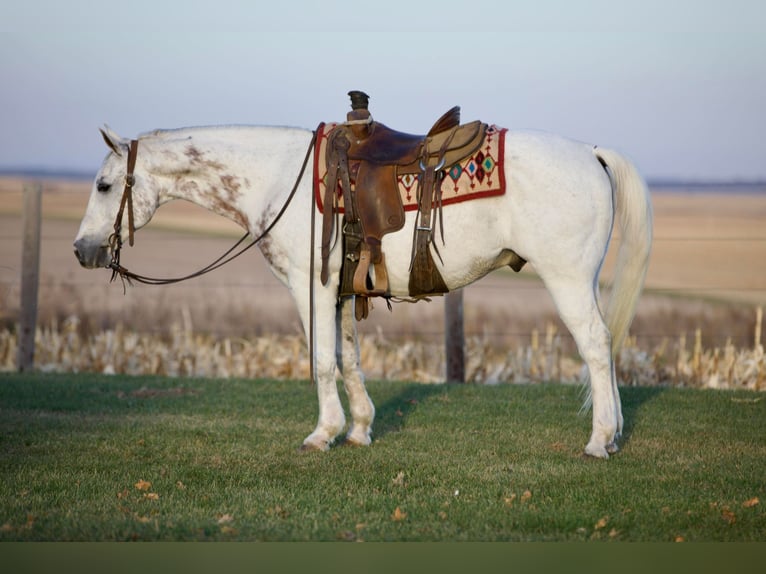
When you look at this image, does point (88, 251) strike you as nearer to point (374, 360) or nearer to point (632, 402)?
point (632, 402)

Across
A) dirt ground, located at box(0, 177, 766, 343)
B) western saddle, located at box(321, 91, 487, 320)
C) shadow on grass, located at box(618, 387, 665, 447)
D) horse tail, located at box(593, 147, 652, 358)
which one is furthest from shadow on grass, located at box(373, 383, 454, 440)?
dirt ground, located at box(0, 177, 766, 343)

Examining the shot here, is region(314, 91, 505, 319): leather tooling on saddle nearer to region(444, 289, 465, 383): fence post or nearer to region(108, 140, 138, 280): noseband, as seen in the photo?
region(108, 140, 138, 280): noseband

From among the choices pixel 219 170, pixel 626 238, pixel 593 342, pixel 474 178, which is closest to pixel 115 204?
pixel 219 170

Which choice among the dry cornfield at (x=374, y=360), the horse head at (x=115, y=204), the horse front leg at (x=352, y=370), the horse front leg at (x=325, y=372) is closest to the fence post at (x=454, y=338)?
the dry cornfield at (x=374, y=360)

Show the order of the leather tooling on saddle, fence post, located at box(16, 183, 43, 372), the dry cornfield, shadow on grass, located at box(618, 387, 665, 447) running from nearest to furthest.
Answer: the leather tooling on saddle
shadow on grass, located at box(618, 387, 665, 447)
the dry cornfield
fence post, located at box(16, 183, 43, 372)

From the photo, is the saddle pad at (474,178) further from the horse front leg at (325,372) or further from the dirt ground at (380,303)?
the dirt ground at (380,303)

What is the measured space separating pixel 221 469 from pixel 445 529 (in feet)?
6.29

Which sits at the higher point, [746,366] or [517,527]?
[746,366]

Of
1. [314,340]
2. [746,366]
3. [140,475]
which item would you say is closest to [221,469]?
[140,475]

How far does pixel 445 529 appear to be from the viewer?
5.01 meters

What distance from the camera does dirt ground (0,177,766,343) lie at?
46.5ft

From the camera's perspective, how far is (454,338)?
10.7 meters

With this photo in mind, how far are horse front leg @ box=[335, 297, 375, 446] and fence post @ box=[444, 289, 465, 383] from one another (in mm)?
3525

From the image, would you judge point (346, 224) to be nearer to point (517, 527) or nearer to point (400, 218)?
point (400, 218)
